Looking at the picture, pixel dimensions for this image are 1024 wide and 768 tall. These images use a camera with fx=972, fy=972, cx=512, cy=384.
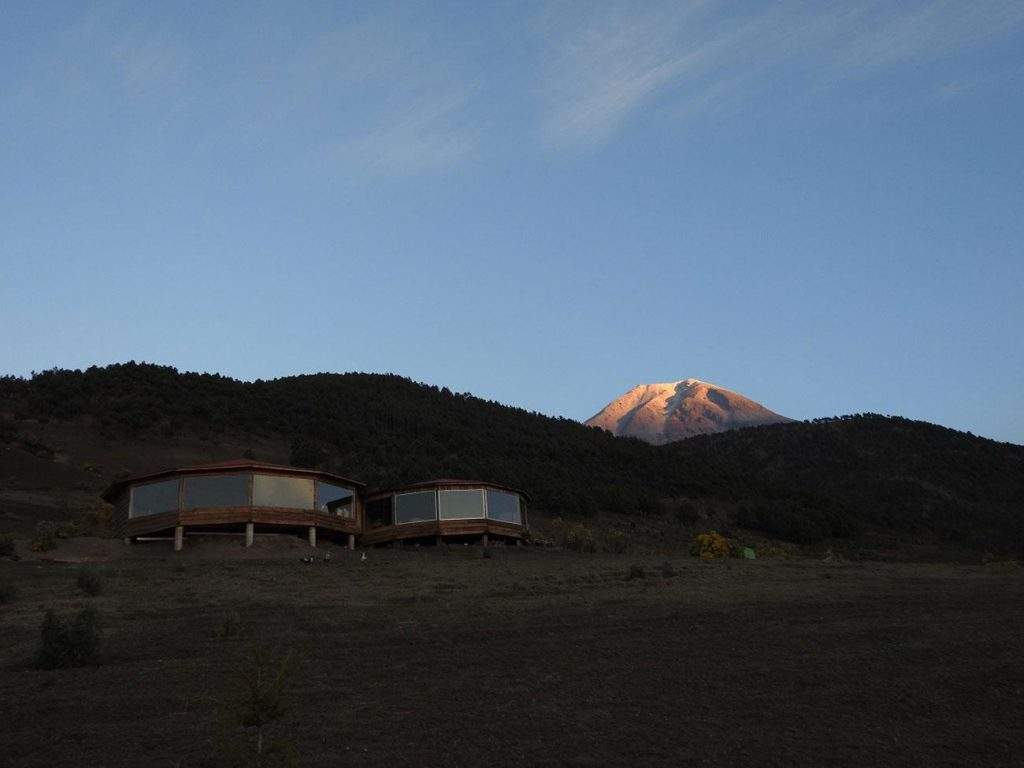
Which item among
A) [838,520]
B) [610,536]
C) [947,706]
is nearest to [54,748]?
[947,706]

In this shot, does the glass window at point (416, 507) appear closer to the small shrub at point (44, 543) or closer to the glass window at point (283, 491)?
the glass window at point (283, 491)

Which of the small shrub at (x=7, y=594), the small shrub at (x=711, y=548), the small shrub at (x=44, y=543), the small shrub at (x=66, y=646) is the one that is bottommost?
the small shrub at (x=66, y=646)

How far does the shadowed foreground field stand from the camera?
9.53m

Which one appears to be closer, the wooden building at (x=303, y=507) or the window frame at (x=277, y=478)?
the wooden building at (x=303, y=507)

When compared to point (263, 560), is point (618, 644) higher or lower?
lower

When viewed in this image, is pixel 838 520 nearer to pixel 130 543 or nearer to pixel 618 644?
pixel 130 543

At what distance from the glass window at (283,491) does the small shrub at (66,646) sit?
50.9 ft

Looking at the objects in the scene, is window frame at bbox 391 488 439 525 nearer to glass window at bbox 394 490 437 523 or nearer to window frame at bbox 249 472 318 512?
glass window at bbox 394 490 437 523

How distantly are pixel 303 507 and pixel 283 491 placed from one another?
0.82 meters

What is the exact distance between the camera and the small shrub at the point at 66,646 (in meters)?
12.6

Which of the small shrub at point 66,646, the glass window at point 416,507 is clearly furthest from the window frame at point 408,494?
the small shrub at point 66,646

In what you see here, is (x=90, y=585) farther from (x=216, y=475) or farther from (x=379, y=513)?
(x=379, y=513)

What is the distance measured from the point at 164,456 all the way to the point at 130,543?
73.9 ft

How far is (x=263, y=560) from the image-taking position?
1014 inches
